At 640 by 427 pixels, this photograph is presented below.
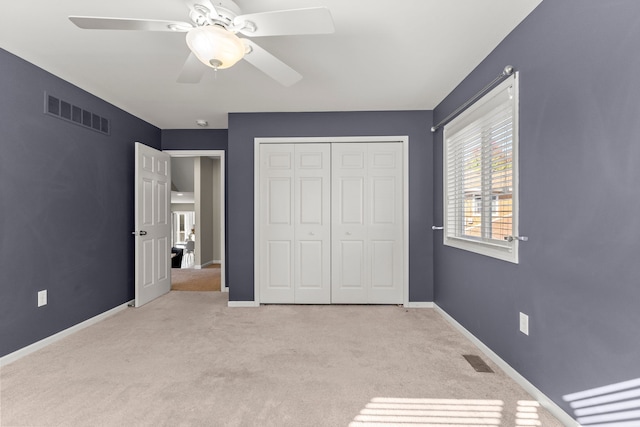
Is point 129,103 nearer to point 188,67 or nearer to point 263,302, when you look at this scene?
point 188,67

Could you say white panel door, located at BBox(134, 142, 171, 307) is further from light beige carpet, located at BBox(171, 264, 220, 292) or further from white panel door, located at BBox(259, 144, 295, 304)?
white panel door, located at BBox(259, 144, 295, 304)

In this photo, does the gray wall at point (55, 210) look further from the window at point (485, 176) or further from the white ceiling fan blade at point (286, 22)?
the window at point (485, 176)

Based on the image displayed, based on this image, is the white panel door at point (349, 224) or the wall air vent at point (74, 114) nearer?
the wall air vent at point (74, 114)

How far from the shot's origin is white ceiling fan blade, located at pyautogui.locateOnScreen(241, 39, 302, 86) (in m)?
1.86

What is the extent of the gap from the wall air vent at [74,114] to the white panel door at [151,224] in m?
0.43

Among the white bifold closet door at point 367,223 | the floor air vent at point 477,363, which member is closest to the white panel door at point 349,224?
the white bifold closet door at point 367,223

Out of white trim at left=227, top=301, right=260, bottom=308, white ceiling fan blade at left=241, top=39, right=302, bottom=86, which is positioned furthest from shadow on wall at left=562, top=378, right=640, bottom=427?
white trim at left=227, top=301, right=260, bottom=308

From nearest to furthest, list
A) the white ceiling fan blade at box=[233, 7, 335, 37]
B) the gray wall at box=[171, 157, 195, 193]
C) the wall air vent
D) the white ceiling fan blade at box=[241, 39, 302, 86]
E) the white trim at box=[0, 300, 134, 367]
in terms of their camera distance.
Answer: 1. the white ceiling fan blade at box=[233, 7, 335, 37]
2. the white ceiling fan blade at box=[241, 39, 302, 86]
3. the white trim at box=[0, 300, 134, 367]
4. the wall air vent
5. the gray wall at box=[171, 157, 195, 193]

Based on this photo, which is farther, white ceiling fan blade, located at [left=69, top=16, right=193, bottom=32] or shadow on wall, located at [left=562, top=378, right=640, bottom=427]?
white ceiling fan blade, located at [left=69, top=16, right=193, bottom=32]

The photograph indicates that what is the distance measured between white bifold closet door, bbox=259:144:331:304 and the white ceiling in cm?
64

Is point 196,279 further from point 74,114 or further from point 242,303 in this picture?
point 74,114

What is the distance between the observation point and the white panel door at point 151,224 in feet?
12.4

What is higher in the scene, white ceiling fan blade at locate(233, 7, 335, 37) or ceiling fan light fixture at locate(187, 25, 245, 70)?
white ceiling fan blade at locate(233, 7, 335, 37)

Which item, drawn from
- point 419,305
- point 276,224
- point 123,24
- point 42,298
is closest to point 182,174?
point 276,224
